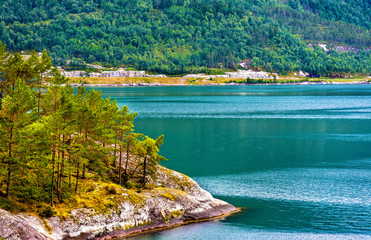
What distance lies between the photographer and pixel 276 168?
83938 millimetres

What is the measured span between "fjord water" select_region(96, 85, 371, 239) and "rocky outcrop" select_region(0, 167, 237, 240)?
88.1 inches

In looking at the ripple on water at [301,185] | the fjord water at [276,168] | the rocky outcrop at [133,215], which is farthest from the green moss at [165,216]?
the ripple on water at [301,185]

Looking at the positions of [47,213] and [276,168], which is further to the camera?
[276,168]

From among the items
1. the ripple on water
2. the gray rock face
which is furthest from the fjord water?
the gray rock face

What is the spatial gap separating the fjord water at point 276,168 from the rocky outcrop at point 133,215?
224 centimetres

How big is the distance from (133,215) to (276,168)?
130 feet

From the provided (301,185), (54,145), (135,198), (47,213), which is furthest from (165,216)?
(301,185)

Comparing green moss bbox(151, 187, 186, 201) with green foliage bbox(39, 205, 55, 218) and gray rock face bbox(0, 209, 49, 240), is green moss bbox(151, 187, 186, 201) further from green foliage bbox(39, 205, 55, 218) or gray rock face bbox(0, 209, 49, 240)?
gray rock face bbox(0, 209, 49, 240)

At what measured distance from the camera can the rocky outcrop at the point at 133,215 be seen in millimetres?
42469

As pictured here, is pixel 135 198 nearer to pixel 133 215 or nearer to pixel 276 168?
pixel 133 215

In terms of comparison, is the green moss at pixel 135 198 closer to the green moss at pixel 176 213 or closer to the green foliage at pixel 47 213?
the green moss at pixel 176 213

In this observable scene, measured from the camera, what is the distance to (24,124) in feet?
152

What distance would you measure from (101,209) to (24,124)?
12284 mm

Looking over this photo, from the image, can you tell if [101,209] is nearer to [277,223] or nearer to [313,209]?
[277,223]
